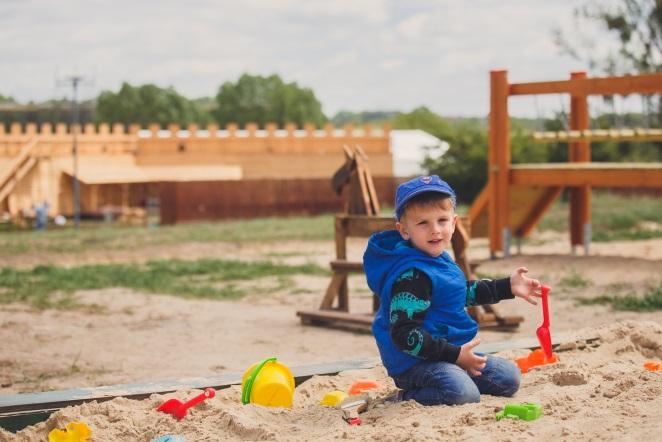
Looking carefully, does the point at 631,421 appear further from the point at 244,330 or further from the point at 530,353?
the point at 244,330

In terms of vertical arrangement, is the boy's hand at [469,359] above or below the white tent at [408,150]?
below

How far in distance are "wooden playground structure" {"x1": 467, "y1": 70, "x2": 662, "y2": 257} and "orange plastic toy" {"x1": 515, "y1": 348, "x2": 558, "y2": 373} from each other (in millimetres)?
6610

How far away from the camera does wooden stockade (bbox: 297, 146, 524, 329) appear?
7.45 meters

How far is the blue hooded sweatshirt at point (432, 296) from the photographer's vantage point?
3816 mm

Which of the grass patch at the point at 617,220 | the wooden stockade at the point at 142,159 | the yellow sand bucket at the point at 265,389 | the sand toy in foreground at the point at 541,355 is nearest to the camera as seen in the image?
the yellow sand bucket at the point at 265,389

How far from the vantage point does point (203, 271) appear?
12141mm

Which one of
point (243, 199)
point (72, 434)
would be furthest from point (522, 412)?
point (243, 199)

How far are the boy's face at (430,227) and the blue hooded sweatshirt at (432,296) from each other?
0.04 m

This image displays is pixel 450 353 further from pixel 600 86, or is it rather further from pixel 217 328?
pixel 600 86

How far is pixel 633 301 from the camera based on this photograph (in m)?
8.32

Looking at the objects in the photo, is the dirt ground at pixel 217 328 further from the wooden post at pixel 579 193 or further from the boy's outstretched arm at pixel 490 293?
the wooden post at pixel 579 193

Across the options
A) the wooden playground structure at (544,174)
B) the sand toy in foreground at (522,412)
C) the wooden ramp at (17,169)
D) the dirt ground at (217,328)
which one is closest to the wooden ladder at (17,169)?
the wooden ramp at (17,169)

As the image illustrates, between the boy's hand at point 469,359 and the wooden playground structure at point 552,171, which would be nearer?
the boy's hand at point 469,359

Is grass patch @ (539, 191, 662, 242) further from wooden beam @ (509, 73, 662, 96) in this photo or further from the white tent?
the white tent
